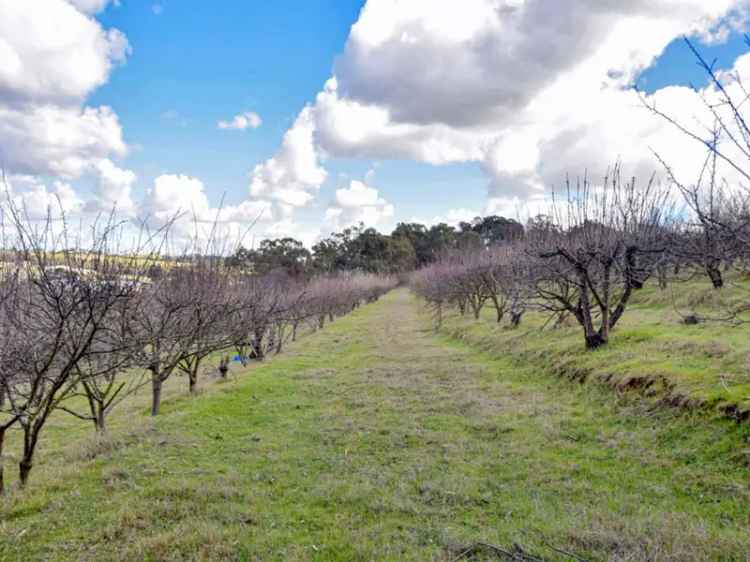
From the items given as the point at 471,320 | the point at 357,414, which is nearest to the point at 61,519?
the point at 357,414

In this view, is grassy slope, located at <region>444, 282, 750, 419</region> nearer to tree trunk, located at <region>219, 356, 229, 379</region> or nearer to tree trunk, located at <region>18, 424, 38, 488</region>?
tree trunk, located at <region>219, 356, 229, 379</region>

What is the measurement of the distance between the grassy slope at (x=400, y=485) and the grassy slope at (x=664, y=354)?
1.41 feet

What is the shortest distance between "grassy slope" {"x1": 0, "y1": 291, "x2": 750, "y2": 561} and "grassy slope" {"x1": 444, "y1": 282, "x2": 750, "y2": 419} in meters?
0.43

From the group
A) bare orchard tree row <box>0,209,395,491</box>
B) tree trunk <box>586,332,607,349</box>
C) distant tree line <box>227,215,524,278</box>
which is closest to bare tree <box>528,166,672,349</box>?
tree trunk <box>586,332,607,349</box>

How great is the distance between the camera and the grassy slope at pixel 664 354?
7145mm

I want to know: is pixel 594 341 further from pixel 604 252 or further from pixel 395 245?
pixel 395 245

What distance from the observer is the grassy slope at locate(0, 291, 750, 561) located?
171 inches

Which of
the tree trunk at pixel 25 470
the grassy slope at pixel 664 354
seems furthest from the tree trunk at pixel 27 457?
the grassy slope at pixel 664 354

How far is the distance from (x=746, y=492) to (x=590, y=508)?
1.49 m

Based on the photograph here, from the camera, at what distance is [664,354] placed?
9633mm

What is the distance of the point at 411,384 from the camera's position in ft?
38.8

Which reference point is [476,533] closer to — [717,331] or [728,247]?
[728,247]

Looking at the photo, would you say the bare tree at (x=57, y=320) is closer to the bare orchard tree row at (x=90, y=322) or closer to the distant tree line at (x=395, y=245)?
the bare orchard tree row at (x=90, y=322)

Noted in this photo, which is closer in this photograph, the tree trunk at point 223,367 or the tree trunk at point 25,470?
the tree trunk at point 25,470
